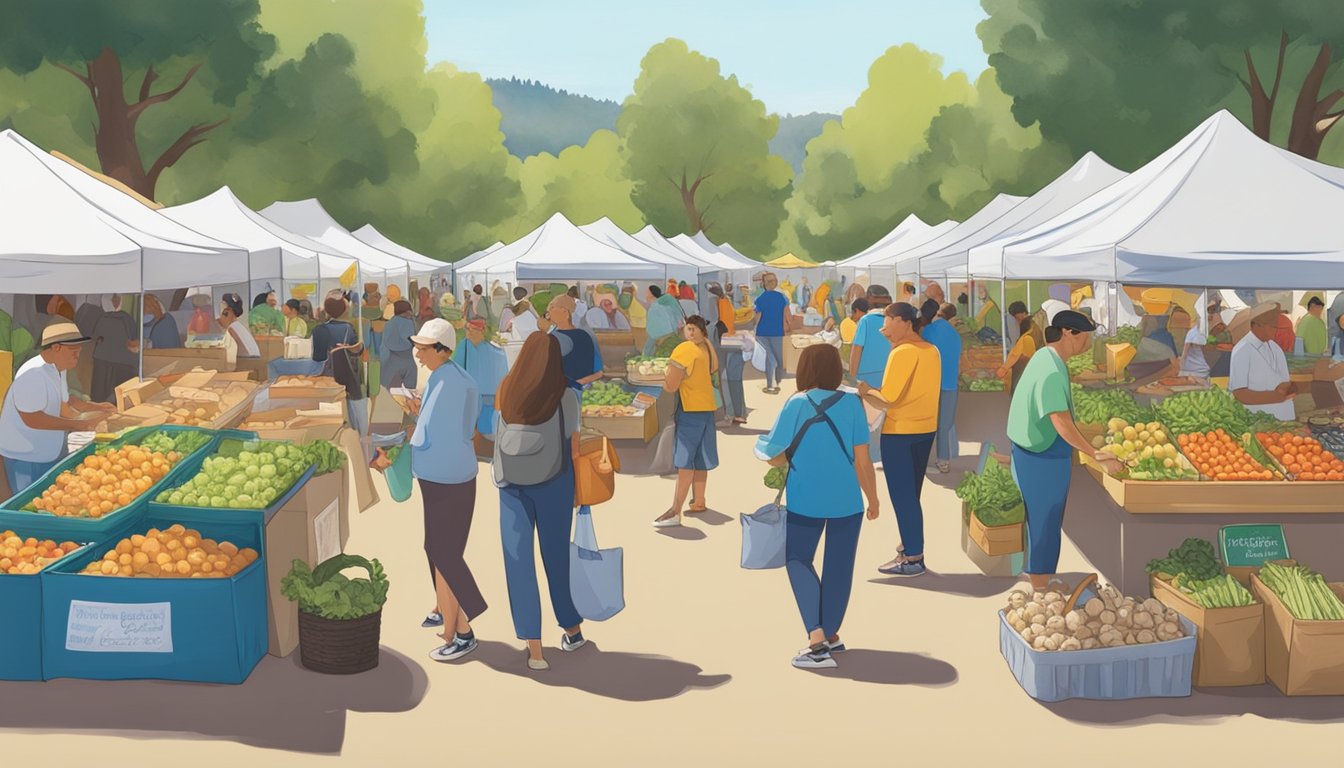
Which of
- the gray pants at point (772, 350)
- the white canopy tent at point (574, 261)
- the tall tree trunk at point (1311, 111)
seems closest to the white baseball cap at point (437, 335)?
the white canopy tent at point (574, 261)

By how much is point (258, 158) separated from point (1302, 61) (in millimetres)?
22324

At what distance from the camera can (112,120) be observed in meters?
24.3

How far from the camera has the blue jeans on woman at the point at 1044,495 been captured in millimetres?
7414

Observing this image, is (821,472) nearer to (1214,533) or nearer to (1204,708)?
(1204,708)

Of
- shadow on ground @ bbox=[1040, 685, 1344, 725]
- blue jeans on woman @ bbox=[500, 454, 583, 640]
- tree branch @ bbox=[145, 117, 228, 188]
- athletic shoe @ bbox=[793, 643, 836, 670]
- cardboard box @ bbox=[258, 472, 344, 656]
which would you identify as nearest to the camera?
shadow on ground @ bbox=[1040, 685, 1344, 725]

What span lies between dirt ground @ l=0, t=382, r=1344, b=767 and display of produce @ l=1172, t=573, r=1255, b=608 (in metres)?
0.45

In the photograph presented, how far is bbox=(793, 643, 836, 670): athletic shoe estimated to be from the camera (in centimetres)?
685

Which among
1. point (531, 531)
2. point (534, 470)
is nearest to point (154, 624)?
point (531, 531)

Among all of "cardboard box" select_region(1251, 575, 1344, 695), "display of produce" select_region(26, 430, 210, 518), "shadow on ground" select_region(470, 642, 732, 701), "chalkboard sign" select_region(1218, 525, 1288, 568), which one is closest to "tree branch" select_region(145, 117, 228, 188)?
"display of produce" select_region(26, 430, 210, 518)

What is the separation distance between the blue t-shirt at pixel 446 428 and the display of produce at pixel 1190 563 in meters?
3.85

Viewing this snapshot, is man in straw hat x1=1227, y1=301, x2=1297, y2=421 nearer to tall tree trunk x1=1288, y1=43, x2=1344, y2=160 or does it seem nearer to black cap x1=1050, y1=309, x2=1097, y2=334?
black cap x1=1050, y1=309, x2=1097, y2=334

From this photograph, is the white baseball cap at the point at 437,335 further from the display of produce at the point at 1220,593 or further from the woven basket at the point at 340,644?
the display of produce at the point at 1220,593

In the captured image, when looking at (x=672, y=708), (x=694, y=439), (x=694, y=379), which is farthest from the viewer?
(x=694, y=439)

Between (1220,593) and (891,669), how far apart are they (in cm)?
173
